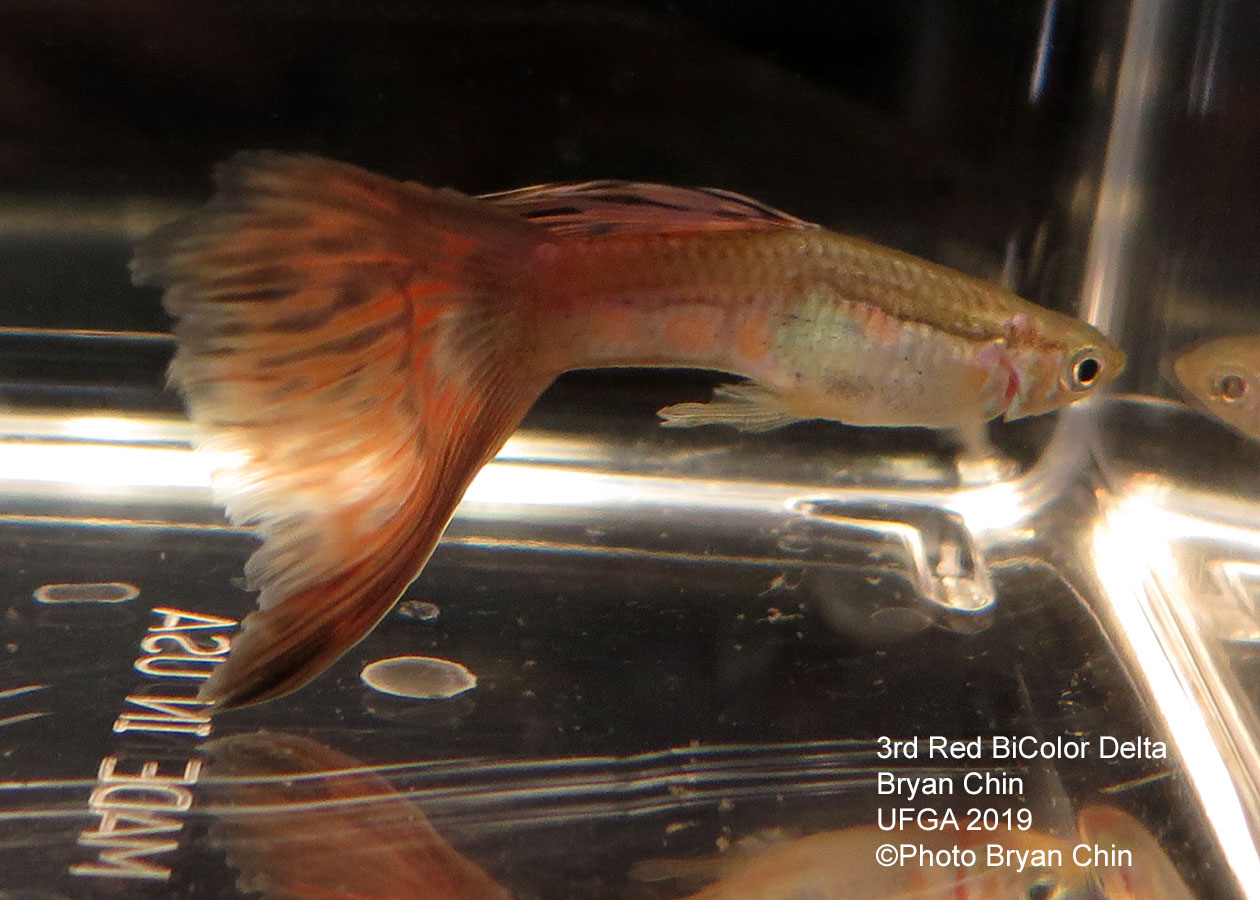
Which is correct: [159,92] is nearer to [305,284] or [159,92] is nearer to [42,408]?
[42,408]

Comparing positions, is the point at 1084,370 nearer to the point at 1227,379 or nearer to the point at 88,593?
the point at 1227,379

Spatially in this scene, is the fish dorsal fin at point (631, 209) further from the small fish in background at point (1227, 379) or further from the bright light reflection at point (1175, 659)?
the bright light reflection at point (1175, 659)

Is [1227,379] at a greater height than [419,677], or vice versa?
[1227,379]

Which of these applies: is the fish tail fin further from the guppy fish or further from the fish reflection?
the fish reflection

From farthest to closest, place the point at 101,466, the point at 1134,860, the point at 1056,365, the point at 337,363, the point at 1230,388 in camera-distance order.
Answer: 1. the point at 101,466
2. the point at 1230,388
3. the point at 1056,365
4. the point at 1134,860
5. the point at 337,363

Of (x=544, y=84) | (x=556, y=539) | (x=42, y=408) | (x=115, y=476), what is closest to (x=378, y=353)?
(x=556, y=539)

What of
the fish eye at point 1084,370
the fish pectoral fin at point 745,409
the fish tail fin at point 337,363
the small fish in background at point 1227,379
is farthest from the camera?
the small fish in background at point 1227,379

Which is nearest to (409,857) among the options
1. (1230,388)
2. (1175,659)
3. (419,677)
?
(419,677)

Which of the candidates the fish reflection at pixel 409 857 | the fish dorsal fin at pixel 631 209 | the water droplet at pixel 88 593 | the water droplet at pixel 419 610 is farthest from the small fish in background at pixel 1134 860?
the water droplet at pixel 88 593
